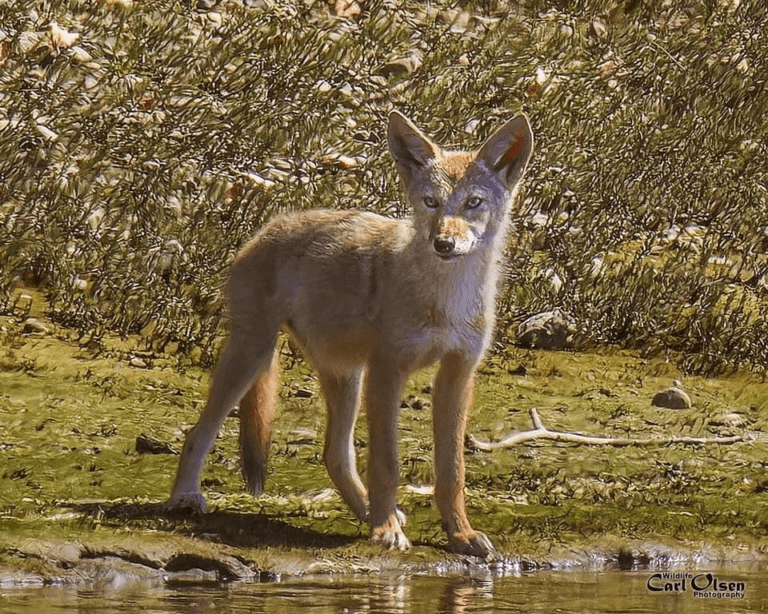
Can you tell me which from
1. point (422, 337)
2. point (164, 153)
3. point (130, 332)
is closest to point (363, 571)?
point (422, 337)

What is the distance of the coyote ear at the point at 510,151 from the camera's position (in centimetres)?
647

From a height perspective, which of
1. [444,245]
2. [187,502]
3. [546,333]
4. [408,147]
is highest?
[408,147]

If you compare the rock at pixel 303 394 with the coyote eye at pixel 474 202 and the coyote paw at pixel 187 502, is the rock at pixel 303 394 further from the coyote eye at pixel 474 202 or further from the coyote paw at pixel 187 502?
the coyote eye at pixel 474 202

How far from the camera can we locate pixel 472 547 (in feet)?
21.4

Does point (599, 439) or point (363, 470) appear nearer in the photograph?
point (363, 470)

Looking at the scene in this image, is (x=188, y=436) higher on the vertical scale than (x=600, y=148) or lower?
lower

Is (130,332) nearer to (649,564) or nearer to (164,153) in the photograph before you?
(164,153)

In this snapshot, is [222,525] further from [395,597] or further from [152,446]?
[152,446]

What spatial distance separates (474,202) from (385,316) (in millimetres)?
586

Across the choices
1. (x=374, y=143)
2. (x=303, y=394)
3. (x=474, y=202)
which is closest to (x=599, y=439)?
(x=303, y=394)

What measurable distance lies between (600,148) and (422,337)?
5450 mm

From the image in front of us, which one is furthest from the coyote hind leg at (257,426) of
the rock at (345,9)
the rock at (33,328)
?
the rock at (345,9)

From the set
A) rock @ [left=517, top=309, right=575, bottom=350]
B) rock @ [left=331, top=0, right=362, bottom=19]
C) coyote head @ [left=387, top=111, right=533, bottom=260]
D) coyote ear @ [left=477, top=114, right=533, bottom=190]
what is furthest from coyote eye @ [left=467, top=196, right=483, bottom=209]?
rock @ [left=331, top=0, right=362, bottom=19]

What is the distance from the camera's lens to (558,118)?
38.6ft
